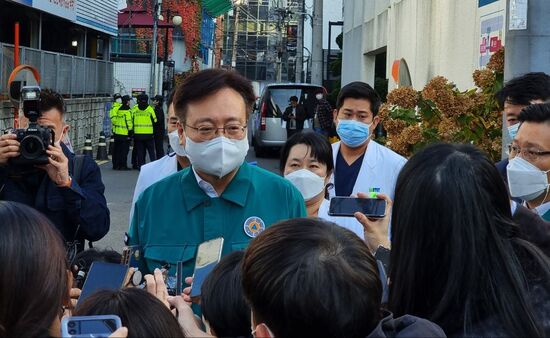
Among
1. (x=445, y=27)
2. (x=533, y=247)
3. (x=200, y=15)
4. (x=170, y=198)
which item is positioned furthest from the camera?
(x=200, y=15)

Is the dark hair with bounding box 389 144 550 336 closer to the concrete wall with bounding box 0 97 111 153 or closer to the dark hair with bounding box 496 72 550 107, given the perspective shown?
the dark hair with bounding box 496 72 550 107

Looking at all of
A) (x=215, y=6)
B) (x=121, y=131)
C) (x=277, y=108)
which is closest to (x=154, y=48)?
(x=277, y=108)

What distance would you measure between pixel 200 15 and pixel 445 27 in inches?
1504

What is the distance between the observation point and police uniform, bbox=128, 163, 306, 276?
12.3ft

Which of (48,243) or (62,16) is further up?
(62,16)

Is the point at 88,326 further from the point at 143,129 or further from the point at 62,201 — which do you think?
the point at 143,129

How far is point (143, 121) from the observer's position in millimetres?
20984

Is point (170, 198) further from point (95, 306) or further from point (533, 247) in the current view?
point (533, 247)

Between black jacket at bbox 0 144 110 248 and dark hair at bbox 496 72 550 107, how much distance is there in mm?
2793

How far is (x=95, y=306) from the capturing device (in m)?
2.50

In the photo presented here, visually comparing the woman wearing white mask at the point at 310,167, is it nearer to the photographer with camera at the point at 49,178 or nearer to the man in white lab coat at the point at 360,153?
the man in white lab coat at the point at 360,153

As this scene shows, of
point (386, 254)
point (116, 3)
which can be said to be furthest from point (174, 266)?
point (116, 3)

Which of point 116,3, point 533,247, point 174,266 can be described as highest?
point 116,3

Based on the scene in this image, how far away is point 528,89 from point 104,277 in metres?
3.66
